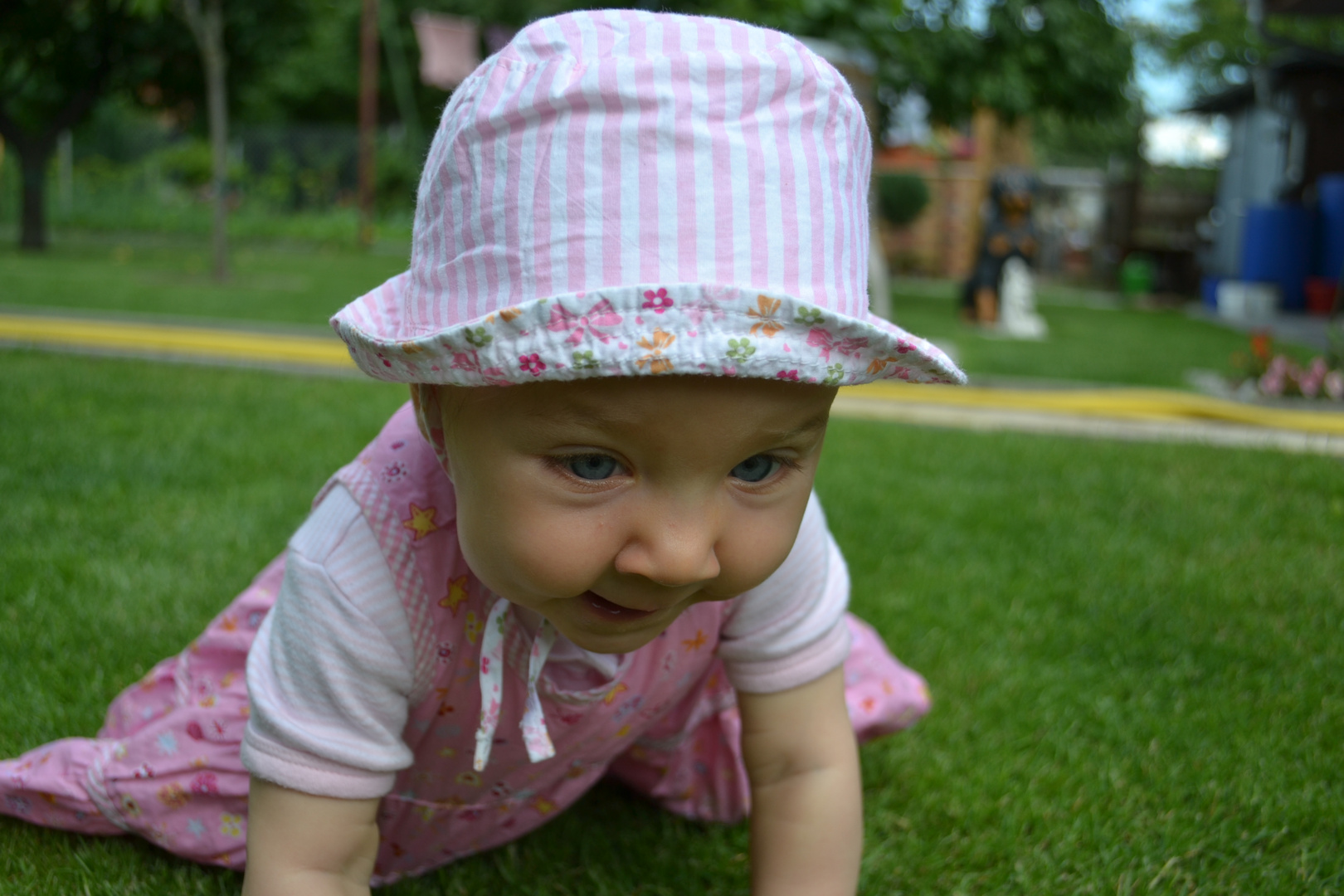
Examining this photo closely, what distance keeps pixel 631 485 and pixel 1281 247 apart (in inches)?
576

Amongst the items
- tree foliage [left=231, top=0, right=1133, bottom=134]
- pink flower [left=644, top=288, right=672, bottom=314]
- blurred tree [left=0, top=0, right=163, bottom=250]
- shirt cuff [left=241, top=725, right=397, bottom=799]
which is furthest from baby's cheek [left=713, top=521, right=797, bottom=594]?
blurred tree [left=0, top=0, right=163, bottom=250]

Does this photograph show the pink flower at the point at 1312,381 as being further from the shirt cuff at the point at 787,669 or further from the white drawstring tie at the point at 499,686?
the white drawstring tie at the point at 499,686

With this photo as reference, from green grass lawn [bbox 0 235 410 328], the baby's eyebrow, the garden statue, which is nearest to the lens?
the baby's eyebrow

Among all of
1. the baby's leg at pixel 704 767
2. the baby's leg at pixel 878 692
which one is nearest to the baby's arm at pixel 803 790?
the baby's leg at pixel 704 767

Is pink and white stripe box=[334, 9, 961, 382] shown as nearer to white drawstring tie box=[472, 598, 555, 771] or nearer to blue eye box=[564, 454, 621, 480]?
blue eye box=[564, 454, 621, 480]

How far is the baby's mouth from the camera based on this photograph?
1.15 metres

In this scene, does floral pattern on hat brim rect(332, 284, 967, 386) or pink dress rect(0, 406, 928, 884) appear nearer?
floral pattern on hat brim rect(332, 284, 967, 386)

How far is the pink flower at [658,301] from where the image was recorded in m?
0.98

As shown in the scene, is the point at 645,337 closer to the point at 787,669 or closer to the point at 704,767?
the point at 787,669

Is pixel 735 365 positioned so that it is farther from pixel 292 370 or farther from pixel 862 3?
pixel 862 3

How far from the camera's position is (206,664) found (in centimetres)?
172

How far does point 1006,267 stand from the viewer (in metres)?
10.9

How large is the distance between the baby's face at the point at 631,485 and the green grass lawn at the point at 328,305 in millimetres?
5505

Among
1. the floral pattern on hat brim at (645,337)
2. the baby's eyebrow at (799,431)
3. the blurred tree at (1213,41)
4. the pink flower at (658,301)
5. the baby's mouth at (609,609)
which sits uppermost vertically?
the blurred tree at (1213,41)
